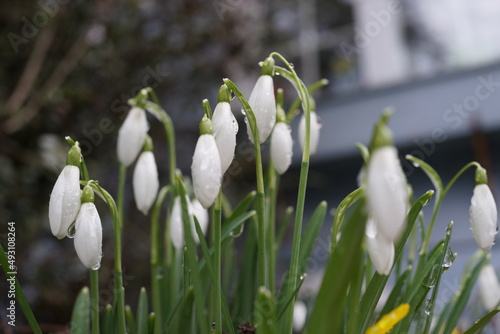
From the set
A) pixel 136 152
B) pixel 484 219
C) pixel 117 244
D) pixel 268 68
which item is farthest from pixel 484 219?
pixel 136 152

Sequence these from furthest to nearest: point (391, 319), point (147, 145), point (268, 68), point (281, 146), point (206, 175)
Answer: point (147, 145)
point (281, 146)
point (268, 68)
point (206, 175)
point (391, 319)

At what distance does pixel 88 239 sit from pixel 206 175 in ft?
0.60

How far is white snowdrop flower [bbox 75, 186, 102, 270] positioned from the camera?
82cm

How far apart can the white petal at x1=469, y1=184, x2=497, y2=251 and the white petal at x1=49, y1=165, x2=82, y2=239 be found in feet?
1.88

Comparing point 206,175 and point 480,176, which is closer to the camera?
point 206,175

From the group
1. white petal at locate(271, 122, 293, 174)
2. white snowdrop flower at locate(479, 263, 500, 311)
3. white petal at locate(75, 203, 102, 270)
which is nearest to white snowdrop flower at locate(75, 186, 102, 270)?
white petal at locate(75, 203, 102, 270)

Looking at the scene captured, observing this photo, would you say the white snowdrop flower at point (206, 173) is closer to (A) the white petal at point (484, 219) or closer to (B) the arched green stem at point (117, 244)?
(B) the arched green stem at point (117, 244)

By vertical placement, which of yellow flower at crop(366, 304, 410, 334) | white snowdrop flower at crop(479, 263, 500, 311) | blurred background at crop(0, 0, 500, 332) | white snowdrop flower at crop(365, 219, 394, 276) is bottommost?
white snowdrop flower at crop(479, 263, 500, 311)

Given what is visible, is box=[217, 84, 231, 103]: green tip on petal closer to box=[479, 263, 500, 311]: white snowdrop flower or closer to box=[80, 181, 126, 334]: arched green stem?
box=[80, 181, 126, 334]: arched green stem

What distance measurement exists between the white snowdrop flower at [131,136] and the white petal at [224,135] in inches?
15.7

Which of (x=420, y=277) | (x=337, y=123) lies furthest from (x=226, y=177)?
(x=420, y=277)

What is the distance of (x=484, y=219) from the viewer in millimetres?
920

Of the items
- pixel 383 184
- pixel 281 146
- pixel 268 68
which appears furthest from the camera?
pixel 281 146

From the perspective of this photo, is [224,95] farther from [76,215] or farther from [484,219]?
[484,219]
